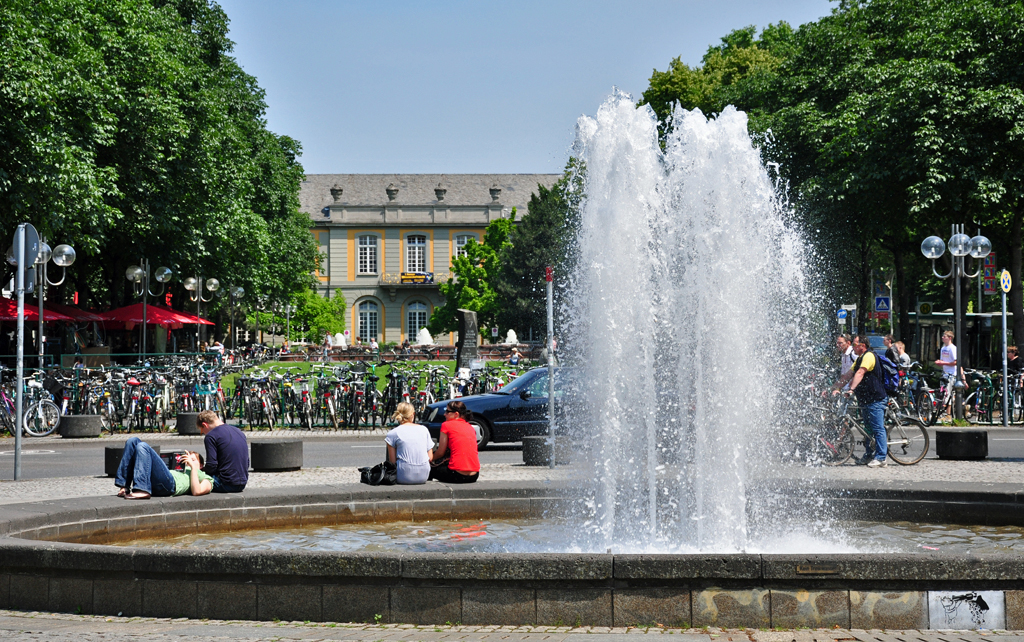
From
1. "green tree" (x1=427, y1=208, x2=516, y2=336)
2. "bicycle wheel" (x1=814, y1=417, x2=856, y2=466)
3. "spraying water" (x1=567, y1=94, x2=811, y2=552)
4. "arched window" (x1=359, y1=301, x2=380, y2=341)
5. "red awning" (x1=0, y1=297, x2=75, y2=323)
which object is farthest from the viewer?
"arched window" (x1=359, y1=301, x2=380, y2=341)

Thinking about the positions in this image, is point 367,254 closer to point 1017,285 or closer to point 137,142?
point 137,142

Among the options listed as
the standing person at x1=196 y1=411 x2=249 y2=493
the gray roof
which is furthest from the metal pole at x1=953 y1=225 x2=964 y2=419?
the gray roof

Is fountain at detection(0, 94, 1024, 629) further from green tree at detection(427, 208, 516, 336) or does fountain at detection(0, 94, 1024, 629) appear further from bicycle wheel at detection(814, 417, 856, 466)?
green tree at detection(427, 208, 516, 336)

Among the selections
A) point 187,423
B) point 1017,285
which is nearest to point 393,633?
point 187,423

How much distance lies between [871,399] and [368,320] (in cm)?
8469

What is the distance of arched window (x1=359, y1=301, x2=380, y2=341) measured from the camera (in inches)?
3829

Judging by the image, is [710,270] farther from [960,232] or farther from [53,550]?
[960,232]

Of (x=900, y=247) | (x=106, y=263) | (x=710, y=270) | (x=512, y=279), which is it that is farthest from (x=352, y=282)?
(x=710, y=270)

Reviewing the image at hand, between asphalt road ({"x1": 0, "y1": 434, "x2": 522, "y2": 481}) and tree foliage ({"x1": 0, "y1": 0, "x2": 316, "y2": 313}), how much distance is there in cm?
626

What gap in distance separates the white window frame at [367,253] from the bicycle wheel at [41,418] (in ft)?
250

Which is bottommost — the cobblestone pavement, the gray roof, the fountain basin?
the cobblestone pavement

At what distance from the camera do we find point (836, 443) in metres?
15.0

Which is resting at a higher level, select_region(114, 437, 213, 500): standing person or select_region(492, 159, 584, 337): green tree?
select_region(492, 159, 584, 337): green tree

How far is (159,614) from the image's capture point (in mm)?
6531
